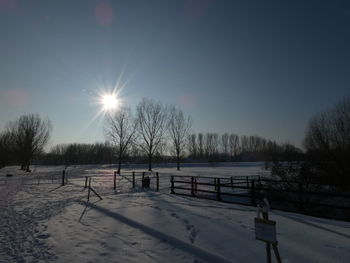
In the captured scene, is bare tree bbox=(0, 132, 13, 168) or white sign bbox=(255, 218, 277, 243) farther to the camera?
bare tree bbox=(0, 132, 13, 168)

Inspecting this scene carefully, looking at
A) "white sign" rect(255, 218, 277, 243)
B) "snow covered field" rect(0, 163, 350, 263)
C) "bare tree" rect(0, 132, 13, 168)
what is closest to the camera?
"white sign" rect(255, 218, 277, 243)

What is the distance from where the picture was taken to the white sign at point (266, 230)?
3527 mm

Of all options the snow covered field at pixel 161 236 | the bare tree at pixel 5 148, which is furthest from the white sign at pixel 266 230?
the bare tree at pixel 5 148

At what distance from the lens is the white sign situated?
139 inches

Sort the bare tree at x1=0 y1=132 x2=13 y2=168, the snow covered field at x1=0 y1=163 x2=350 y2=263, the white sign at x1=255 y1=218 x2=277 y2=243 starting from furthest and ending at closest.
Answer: the bare tree at x1=0 y1=132 x2=13 y2=168, the snow covered field at x1=0 y1=163 x2=350 y2=263, the white sign at x1=255 y1=218 x2=277 y2=243

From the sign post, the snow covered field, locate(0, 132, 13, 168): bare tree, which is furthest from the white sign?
locate(0, 132, 13, 168): bare tree

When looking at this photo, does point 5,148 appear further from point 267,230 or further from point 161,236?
point 267,230

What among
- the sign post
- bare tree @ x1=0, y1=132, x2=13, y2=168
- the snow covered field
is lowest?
the snow covered field

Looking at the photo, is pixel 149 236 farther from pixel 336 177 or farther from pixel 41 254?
pixel 336 177

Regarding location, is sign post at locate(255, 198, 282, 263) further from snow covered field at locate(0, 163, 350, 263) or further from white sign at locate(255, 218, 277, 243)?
snow covered field at locate(0, 163, 350, 263)

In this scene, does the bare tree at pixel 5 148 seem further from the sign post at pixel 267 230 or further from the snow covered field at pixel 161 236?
the sign post at pixel 267 230

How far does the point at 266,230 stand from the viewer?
363cm

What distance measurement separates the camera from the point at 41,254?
19.0 ft

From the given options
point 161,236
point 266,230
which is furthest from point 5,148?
point 266,230
